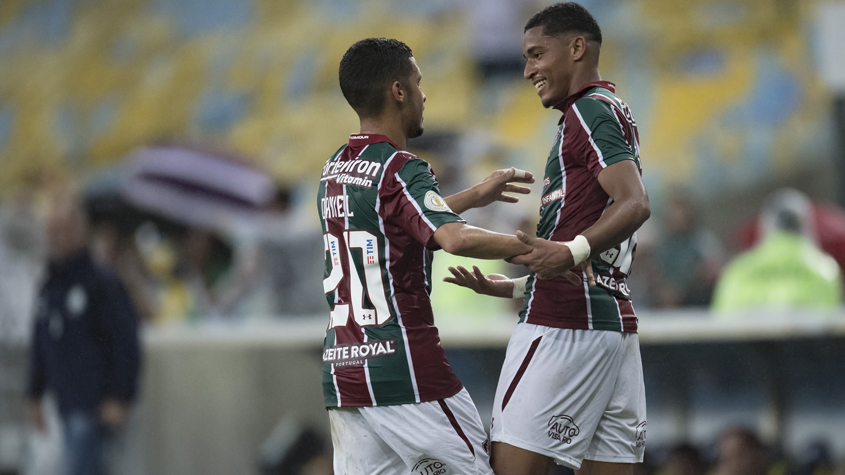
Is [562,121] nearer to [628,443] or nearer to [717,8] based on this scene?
[628,443]

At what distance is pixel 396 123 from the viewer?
2797mm

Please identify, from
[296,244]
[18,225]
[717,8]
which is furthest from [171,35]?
[717,8]

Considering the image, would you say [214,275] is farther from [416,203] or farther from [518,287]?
[416,203]

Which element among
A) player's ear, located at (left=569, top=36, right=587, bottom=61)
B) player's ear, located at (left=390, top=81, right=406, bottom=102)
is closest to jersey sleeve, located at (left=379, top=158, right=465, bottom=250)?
player's ear, located at (left=390, top=81, right=406, bottom=102)

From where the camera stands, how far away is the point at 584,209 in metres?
2.86

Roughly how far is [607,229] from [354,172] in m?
0.78

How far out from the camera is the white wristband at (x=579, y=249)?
257cm

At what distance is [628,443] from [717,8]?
26.3ft

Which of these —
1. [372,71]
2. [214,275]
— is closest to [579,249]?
[372,71]

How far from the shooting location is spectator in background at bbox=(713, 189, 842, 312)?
5430 mm

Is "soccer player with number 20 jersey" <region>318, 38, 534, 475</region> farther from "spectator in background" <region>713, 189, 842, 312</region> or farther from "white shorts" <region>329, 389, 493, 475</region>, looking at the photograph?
"spectator in background" <region>713, 189, 842, 312</region>

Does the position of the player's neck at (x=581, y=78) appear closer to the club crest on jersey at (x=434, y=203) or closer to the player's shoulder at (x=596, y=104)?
the player's shoulder at (x=596, y=104)

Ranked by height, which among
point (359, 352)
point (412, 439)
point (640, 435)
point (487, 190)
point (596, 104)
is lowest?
point (640, 435)

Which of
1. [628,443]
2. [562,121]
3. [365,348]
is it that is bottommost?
[628,443]
